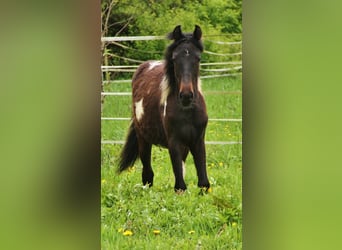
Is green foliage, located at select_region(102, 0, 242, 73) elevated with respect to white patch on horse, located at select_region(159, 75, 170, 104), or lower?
elevated

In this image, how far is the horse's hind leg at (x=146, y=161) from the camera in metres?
1.77

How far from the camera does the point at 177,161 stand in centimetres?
175

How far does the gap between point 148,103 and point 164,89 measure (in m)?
0.07

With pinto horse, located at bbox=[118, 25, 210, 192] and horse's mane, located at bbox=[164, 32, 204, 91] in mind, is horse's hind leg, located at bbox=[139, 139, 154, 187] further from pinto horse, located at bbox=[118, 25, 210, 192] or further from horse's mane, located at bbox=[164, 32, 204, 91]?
horse's mane, located at bbox=[164, 32, 204, 91]

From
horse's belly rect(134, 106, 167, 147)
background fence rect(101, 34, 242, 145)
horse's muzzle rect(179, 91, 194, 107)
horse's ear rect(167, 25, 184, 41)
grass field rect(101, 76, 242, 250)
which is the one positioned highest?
horse's ear rect(167, 25, 184, 41)

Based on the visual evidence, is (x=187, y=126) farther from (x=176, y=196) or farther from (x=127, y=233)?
(x=127, y=233)

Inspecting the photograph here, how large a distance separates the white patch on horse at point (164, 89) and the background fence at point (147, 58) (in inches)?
3.2

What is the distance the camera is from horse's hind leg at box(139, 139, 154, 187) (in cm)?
177

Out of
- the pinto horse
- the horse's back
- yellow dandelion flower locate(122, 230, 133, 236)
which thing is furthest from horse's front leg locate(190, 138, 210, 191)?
yellow dandelion flower locate(122, 230, 133, 236)

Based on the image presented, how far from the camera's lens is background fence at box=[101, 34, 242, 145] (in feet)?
5.57

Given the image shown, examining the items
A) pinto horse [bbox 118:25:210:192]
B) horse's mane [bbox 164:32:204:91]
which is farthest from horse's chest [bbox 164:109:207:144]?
horse's mane [bbox 164:32:204:91]
